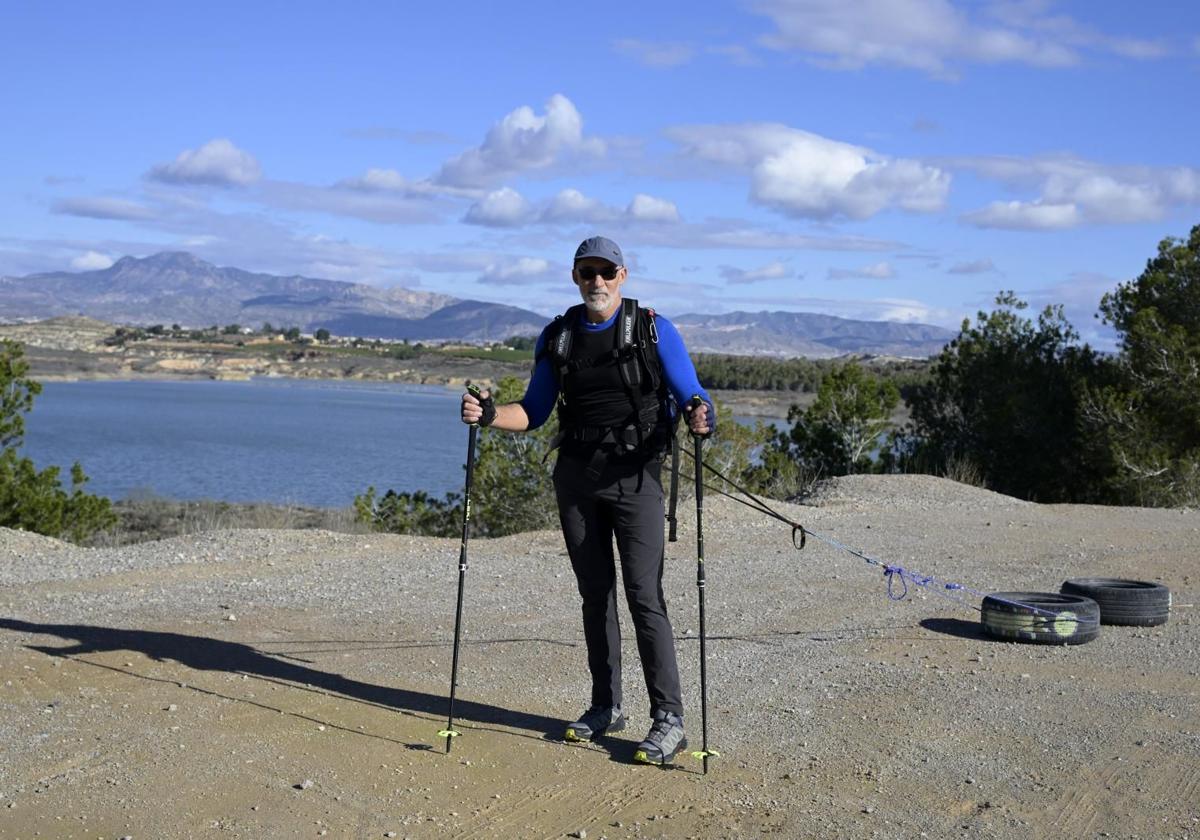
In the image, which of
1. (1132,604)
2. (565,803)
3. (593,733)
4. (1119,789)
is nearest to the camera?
(565,803)

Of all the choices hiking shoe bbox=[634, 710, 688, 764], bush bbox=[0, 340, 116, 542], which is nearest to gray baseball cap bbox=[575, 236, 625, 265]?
hiking shoe bbox=[634, 710, 688, 764]

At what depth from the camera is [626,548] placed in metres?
6.20

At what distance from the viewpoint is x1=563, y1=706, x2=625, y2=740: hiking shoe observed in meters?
6.43

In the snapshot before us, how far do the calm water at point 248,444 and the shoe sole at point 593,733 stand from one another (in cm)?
2375

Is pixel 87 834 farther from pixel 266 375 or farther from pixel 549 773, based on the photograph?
pixel 266 375

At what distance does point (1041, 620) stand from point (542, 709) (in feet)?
11.3

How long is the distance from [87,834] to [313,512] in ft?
84.7

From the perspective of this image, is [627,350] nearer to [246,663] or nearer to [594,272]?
[594,272]

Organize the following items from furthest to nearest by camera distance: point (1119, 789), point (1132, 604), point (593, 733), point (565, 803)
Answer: point (1132, 604) < point (593, 733) < point (1119, 789) < point (565, 803)

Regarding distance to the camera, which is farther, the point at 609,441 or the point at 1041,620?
the point at 1041,620

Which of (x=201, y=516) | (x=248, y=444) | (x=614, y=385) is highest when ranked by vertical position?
(x=614, y=385)

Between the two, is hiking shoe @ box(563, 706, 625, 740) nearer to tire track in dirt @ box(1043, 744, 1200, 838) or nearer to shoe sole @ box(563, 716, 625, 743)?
shoe sole @ box(563, 716, 625, 743)

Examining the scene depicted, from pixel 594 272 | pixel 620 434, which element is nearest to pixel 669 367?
pixel 620 434

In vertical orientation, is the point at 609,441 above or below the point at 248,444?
above
